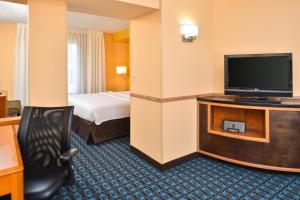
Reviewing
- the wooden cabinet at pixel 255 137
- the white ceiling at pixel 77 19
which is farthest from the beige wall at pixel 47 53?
the white ceiling at pixel 77 19

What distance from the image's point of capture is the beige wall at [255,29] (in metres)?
2.78

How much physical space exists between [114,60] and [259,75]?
5365mm

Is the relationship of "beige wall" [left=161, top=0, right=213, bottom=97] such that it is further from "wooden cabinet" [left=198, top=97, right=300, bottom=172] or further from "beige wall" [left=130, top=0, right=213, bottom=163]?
"wooden cabinet" [left=198, top=97, right=300, bottom=172]

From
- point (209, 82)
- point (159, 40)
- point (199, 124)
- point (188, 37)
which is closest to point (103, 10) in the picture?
point (159, 40)

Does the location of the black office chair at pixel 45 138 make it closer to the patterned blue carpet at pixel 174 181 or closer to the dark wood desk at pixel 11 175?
the dark wood desk at pixel 11 175

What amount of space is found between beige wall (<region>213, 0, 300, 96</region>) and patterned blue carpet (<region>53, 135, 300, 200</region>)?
4.05 ft

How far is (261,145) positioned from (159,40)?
187cm

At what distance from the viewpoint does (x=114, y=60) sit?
7.38 metres

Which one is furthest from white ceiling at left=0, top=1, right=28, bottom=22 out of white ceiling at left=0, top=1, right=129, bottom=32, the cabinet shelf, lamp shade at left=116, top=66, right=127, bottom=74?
the cabinet shelf

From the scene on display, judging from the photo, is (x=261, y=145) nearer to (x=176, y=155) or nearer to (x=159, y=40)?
(x=176, y=155)

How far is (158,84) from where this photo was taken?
2844 millimetres

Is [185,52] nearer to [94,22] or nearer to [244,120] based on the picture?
[244,120]

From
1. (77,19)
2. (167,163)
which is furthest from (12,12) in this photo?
(167,163)

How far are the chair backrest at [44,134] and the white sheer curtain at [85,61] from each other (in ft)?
15.8
